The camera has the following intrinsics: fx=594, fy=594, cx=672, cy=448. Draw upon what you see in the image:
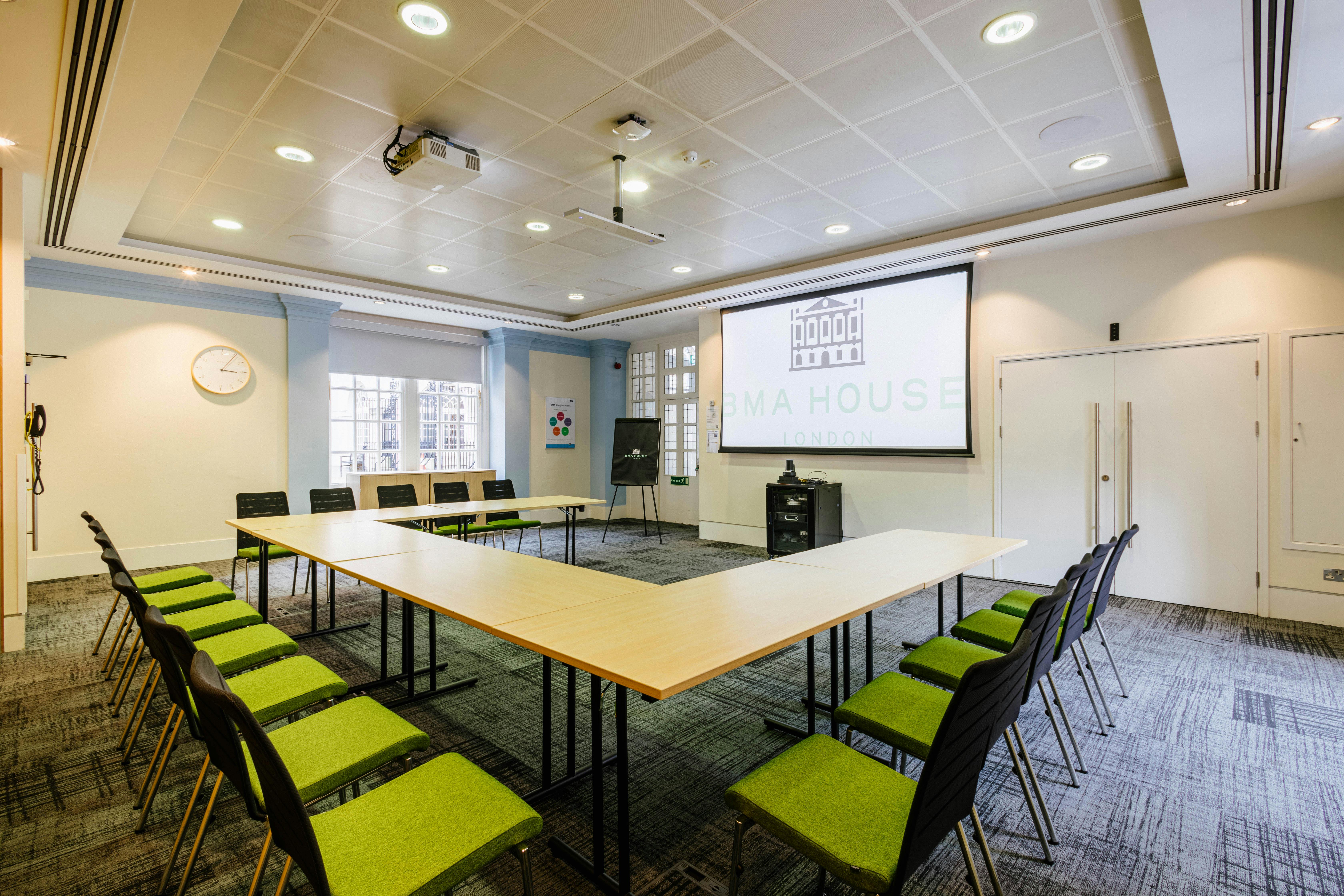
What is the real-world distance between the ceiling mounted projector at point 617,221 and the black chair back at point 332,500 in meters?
3.41

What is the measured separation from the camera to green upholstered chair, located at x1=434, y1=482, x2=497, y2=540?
5.82 meters

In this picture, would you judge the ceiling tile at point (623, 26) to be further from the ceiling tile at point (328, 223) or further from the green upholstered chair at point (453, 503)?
the green upholstered chair at point (453, 503)

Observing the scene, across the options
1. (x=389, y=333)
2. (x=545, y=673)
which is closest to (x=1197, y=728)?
(x=545, y=673)

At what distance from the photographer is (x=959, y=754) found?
126 cm

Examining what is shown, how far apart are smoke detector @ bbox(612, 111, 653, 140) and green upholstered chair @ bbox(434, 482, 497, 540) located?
3.67 metres

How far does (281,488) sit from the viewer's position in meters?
6.94

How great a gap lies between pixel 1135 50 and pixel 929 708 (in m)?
3.11

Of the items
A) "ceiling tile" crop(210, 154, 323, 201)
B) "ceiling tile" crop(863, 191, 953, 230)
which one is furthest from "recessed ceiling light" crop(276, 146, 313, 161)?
"ceiling tile" crop(863, 191, 953, 230)

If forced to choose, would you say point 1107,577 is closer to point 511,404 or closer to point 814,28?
point 814,28

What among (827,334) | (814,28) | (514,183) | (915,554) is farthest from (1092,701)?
(827,334)

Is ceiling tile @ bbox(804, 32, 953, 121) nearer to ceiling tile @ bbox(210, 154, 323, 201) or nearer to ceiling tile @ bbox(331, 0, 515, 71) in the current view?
ceiling tile @ bbox(331, 0, 515, 71)

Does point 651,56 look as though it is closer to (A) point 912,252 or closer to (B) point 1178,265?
(A) point 912,252

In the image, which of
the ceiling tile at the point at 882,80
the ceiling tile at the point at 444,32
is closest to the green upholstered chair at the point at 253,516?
the ceiling tile at the point at 444,32

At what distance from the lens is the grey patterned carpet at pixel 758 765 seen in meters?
1.86
